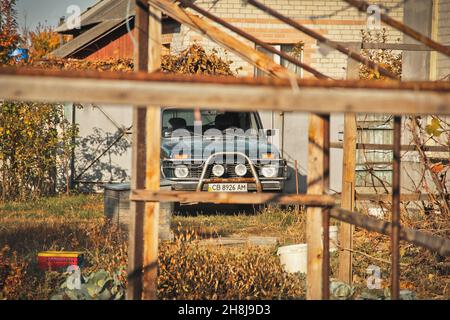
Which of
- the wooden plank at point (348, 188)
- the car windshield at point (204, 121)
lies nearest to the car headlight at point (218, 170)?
the car windshield at point (204, 121)

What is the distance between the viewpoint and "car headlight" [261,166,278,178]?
383 inches

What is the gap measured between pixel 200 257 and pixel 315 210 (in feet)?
5.39

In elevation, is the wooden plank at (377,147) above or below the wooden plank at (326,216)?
above

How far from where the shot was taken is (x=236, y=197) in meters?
3.73

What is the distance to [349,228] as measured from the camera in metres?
5.85

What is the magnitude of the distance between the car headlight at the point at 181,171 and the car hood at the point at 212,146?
17 cm

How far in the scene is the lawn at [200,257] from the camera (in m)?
4.84

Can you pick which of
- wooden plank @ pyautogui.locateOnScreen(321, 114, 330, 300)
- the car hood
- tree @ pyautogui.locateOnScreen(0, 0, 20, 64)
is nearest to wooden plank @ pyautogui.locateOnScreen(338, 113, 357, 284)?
wooden plank @ pyautogui.locateOnScreen(321, 114, 330, 300)

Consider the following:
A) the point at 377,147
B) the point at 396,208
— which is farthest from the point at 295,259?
the point at 396,208

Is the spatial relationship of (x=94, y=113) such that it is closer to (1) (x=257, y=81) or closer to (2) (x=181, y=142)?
(2) (x=181, y=142)

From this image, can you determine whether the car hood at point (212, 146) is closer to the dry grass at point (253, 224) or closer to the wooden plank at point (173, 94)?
the dry grass at point (253, 224)

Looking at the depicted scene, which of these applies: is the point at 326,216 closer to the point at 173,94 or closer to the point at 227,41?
the point at 227,41

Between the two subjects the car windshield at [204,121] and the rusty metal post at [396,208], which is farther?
the car windshield at [204,121]
